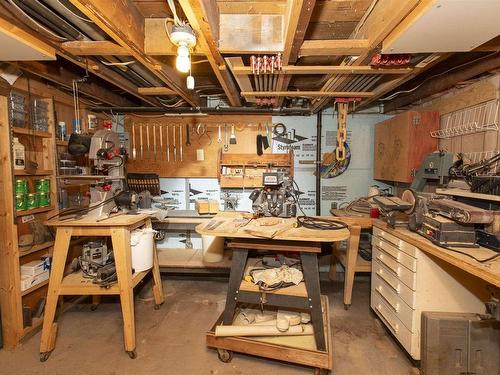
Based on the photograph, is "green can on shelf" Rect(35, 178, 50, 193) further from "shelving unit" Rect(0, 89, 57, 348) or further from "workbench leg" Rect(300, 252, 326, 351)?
"workbench leg" Rect(300, 252, 326, 351)

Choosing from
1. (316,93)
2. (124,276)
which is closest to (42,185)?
(124,276)

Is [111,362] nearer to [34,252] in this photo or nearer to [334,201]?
[34,252]

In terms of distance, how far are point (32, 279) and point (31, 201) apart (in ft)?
2.13

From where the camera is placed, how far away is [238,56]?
6.05 ft

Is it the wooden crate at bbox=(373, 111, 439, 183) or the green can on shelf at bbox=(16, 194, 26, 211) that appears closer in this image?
the green can on shelf at bbox=(16, 194, 26, 211)

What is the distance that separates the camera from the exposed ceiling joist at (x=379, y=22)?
1.24m

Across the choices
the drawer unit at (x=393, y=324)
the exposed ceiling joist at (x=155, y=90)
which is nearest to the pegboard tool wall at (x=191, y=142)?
the exposed ceiling joist at (x=155, y=90)

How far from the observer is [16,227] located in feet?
6.76

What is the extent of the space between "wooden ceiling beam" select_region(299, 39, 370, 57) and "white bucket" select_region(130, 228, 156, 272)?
183 cm

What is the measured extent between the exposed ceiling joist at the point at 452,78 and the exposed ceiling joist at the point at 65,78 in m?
3.26

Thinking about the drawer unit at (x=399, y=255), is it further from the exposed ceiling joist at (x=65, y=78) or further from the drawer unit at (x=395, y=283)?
the exposed ceiling joist at (x=65, y=78)

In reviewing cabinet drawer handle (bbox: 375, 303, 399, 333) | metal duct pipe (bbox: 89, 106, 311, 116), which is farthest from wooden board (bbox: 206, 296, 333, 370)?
metal duct pipe (bbox: 89, 106, 311, 116)

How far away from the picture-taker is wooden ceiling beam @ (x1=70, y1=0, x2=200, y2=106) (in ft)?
4.09

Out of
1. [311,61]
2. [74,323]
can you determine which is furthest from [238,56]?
[74,323]
